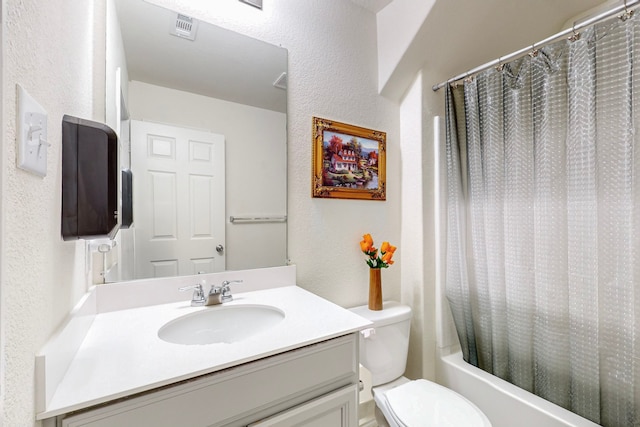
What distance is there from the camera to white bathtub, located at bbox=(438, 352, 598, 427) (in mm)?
1124

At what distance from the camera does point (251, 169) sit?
130 centimetres

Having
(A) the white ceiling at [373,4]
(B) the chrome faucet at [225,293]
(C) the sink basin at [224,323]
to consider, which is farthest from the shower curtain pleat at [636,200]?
(B) the chrome faucet at [225,293]

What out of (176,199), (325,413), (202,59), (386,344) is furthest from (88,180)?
(386,344)

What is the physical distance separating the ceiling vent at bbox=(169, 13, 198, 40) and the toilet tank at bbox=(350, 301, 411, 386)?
151cm

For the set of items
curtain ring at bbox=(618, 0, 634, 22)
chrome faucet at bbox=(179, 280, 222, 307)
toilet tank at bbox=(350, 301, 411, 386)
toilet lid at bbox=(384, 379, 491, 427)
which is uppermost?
curtain ring at bbox=(618, 0, 634, 22)

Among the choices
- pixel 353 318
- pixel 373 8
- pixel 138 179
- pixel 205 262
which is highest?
pixel 373 8

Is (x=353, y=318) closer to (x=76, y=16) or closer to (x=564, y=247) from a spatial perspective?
(x=564, y=247)

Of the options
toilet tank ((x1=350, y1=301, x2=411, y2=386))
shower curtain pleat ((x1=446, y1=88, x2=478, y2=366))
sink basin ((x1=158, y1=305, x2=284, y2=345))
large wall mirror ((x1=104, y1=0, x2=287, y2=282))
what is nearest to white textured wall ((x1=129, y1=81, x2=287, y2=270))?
A: large wall mirror ((x1=104, y1=0, x2=287, y2=282))

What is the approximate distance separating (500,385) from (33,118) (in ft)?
6.11


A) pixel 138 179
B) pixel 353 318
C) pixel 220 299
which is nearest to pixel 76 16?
pixel 138 179

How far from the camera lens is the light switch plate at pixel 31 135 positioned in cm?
44

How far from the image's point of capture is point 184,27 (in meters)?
1.16

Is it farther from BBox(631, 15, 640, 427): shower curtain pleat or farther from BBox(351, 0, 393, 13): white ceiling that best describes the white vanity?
BBox(351, 0, 393, 13): white ceiling

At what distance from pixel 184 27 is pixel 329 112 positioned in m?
0.74
